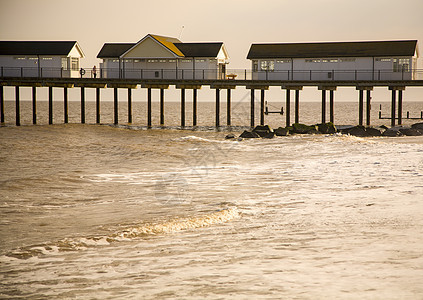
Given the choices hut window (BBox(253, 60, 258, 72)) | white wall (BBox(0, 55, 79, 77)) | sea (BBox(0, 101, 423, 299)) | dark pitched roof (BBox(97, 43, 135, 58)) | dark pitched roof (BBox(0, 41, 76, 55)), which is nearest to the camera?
sea (BBox(0, 101, 423, 299))

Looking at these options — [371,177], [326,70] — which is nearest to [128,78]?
[326,70]

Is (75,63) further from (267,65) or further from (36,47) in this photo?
(267,65)

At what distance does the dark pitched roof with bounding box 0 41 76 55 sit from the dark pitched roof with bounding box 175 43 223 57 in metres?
9.52

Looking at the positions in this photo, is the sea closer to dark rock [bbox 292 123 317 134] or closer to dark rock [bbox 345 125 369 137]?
dark rock [bbox 345 125 369 137]

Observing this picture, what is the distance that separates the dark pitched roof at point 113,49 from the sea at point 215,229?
24.1 m

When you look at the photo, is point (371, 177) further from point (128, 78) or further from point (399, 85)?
point (128, 78)

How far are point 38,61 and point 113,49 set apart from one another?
6341mm

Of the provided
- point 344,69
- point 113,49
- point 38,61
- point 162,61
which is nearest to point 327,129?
point 344,69

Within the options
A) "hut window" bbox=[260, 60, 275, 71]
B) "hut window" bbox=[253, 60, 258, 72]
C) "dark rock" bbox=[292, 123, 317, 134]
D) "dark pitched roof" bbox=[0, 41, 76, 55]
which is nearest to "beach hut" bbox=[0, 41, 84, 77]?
"dark pitched roof" bbox=[0, 41, 76, 55]

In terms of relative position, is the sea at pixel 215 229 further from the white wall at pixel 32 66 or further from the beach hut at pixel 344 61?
the white wall at pixel 32 66

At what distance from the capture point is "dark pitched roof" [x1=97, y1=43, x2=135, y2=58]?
46.5m

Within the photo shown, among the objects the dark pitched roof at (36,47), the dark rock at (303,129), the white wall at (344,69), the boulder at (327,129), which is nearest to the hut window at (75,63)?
the dark pitched roof at (36,47)

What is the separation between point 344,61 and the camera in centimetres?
4219

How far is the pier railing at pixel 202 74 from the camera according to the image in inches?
1650
